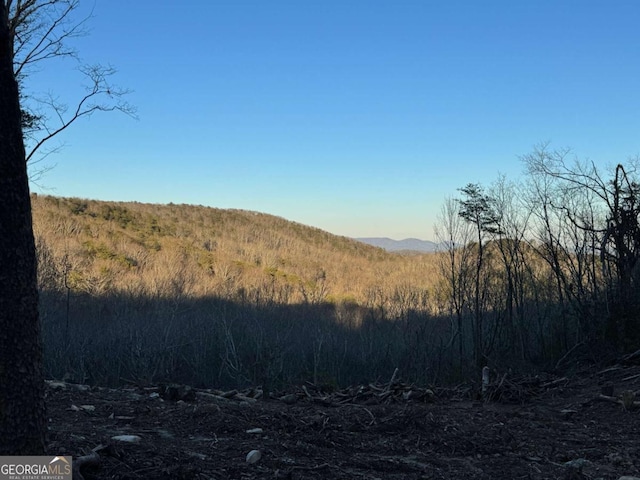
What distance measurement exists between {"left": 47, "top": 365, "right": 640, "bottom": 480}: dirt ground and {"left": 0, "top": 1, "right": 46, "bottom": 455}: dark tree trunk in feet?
1.92

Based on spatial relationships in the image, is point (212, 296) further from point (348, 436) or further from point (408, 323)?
point (348, 436)

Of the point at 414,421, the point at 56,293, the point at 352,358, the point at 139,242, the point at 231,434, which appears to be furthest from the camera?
the point at 139,242

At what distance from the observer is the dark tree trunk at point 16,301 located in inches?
104

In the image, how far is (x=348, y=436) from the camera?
15.9 feet

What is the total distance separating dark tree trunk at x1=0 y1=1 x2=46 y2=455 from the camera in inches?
104

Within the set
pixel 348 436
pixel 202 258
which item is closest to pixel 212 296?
pixel 202 258

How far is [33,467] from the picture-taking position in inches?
109

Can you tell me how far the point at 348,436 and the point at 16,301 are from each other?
A: 3.14 m

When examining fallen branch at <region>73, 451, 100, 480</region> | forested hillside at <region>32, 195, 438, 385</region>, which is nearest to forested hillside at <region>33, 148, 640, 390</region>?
forested hillside at <region>32, 195, 438, 385</region>

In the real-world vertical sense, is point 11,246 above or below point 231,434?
above

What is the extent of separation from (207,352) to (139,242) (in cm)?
2401

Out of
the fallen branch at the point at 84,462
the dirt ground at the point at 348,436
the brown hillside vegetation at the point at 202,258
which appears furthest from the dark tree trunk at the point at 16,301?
the brown hillside vegetation at the point at 202,258

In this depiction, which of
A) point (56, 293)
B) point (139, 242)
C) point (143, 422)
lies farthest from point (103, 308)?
point (143, 422)

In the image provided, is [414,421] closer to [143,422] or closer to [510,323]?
[143,422]
